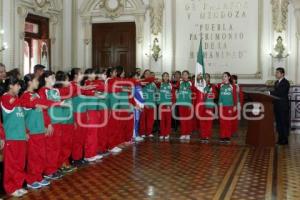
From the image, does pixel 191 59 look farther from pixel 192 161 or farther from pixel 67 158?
pixel 67 158

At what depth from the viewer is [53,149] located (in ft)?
19.1

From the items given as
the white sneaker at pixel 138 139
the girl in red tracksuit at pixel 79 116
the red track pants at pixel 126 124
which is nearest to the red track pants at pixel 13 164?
the girl in red tracksuit at pixel 79 116

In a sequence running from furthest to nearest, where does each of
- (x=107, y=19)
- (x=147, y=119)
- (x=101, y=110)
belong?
1. (x=107, y=19)
2. (x=147, y=119)
3. (x=101, y=110)

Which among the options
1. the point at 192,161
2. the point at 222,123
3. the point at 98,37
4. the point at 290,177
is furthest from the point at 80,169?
the point at 98,37

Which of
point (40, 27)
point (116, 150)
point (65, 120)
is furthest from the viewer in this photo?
point (40, 27)

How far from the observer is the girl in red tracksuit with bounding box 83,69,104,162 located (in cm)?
696

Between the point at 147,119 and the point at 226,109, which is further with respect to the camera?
the point at 147,119

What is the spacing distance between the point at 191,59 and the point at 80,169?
21.4 feet

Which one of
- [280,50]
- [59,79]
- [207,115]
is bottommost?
[207,115]

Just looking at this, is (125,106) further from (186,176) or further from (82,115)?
(186,176)

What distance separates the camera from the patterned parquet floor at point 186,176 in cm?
514

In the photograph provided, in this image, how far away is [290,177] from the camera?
5996mm

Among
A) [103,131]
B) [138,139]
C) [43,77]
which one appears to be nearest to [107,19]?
[138,139]

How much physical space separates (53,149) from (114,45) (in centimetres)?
747
